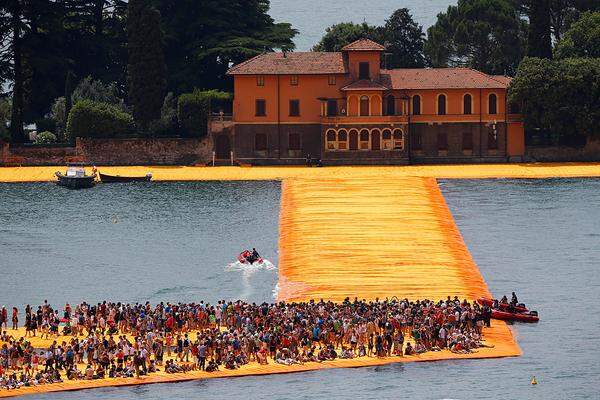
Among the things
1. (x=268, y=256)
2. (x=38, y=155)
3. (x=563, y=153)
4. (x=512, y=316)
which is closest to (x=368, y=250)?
(x=268, y=256)

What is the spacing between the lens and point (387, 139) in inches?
Result: 5753

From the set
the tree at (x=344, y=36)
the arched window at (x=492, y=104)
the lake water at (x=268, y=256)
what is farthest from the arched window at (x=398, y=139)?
the tree at (x=344, y=36)

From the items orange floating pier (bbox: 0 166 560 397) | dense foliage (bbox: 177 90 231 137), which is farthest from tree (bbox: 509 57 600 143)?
dense foliage (bbox: 177 90 231 137)

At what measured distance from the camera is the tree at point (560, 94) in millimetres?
143375

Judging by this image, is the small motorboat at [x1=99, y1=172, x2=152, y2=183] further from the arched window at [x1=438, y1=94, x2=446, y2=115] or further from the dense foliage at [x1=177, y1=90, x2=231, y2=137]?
the arched window at [x1=438, y1=94, x2=446, y2=115]

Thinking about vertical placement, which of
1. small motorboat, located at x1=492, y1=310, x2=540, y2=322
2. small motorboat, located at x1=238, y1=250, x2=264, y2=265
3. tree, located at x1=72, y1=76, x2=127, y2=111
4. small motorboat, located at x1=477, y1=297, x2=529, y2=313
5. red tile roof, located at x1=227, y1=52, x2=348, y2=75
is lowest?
small motorboat, located at x1=492, y1=310, x2=540, y2=322

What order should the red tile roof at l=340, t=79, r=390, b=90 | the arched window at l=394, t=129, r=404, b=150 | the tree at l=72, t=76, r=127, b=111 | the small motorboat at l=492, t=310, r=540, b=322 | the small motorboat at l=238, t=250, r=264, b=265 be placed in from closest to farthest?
the small motorboat at l=492, t=310, r=540, b=322
the small motorboat at l=238, t=250, r=264, b=265
the red tile roof at l=340, t=79, r=390, b=90
the arched window at l=394, t=129, r=404, b=150
the tree at l=72, t=76, r=127, b=111

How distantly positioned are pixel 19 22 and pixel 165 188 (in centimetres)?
2592

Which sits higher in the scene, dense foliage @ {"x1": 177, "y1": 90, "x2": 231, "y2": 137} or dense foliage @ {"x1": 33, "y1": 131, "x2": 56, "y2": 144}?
dense foliage @ {"x1": 177, "y1": 90, "x2": 231, "y2": 137}

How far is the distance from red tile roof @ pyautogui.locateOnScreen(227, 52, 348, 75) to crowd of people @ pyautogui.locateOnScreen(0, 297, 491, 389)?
199 feet

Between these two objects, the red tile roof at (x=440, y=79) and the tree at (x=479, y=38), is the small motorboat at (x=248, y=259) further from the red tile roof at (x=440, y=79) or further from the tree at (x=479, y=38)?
the tree at (x=479, y=38)

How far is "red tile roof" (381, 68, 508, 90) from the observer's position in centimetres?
14725

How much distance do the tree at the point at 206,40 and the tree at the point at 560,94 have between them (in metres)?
25.0

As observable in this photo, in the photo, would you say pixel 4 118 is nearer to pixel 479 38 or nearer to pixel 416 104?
pixel 416 104
